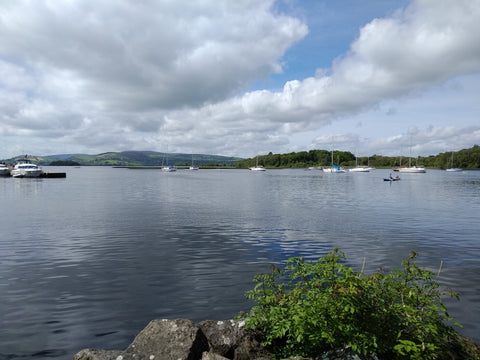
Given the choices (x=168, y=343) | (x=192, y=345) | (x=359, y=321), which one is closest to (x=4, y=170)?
(x=168, y=343)

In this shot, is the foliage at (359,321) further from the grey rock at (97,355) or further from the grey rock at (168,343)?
the grey rock at (97,355)

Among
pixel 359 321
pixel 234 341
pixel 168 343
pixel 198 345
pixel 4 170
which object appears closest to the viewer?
pixel 359 321

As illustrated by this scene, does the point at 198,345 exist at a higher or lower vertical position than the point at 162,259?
higher

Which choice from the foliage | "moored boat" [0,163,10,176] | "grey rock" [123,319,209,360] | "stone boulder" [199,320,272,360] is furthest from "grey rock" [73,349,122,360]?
"moored boat" [0,163,10,176]

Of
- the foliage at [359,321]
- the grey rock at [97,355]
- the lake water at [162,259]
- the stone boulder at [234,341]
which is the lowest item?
the lake water at [162,259]

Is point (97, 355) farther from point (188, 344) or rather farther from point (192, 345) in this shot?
point (192, 345)

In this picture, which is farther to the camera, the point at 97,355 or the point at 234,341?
the point at 234,341

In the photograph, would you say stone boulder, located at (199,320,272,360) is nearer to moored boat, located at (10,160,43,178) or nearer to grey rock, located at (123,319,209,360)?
grey rock, located at (123,319,209,360)

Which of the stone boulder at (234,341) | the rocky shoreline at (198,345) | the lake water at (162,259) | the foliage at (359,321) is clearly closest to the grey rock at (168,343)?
the rocky shoreline at (198,345)

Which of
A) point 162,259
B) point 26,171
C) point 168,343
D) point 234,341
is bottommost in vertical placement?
point 162,259

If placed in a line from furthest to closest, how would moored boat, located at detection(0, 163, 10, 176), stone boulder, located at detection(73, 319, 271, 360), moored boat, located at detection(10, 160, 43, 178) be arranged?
1. moored boat, located at detection(0, 163, 10, 176)
2. moored boat, located at detection(10, 160, 43, 178)
3. stone boulder, located at detection(73, 319, 271, 360)

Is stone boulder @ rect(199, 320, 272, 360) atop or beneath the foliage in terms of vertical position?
beneath

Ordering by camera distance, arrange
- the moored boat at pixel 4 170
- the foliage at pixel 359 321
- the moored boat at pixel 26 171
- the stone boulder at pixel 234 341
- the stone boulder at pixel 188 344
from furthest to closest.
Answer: the moored boat at pixel 4 170
the moored boat at pixel 26 171
the stone boulder at pixel 234 341
the stone boulder at pixel 188 344
the foliage at pixel 359 321

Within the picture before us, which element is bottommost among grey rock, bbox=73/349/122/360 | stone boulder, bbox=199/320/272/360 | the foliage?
stone boulder, bbox=199/320/272/360
